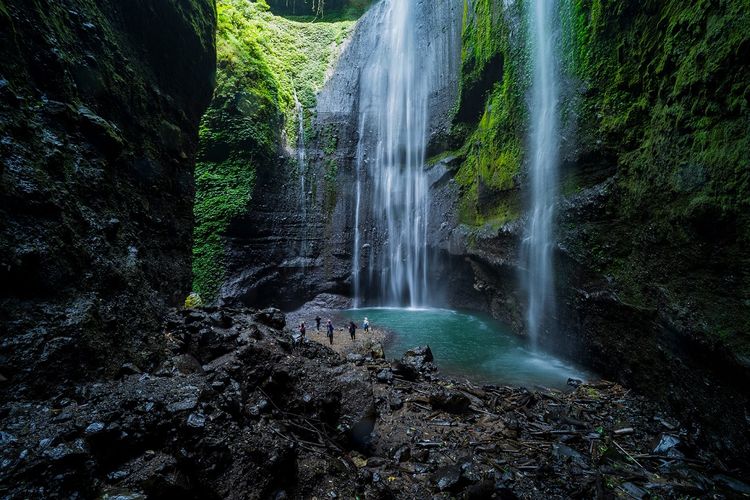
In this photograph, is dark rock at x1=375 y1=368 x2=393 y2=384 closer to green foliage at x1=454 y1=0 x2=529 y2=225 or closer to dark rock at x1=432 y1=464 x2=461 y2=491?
dark rock at x1=432 y1=464 x2=461 y2=491

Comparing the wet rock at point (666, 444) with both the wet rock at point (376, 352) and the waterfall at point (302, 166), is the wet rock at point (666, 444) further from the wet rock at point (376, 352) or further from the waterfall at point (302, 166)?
the waterfall at point (302, 166)

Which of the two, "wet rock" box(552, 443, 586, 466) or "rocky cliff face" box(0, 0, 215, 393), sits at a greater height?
"rocky cliff face" box(0, 0, 215, 393)

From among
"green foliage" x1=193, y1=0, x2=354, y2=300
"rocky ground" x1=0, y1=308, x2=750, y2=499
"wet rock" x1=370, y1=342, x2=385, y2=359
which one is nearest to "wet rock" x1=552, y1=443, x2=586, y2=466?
"rocky ground" x1=0, y1=308, x2=750, y2=499

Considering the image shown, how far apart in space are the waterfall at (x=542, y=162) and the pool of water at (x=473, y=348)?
1301 mm

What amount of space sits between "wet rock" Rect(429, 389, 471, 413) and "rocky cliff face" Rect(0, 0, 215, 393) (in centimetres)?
437

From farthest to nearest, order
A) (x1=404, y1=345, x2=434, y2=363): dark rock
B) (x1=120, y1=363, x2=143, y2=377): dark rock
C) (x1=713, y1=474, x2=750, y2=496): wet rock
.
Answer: (x1=404, y1=345, x2=434, y2=363): dark rock
(x1=713, y1=474, x2=750, y2=496): wet rock
(x1=120, y1=363, x2=143, y2=377): dark rock

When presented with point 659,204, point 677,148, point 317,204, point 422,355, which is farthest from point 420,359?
point 317,204

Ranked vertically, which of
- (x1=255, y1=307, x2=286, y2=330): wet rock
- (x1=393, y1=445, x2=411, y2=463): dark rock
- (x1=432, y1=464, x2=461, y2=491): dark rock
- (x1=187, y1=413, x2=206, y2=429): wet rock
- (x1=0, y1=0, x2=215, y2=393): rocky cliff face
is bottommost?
(x1=393, y1=445, x2=411, y2=463): dark rock

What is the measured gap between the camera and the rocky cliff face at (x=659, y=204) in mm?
4352

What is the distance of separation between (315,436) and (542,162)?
9340 mm

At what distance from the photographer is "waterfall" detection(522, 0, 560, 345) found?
9.08 m

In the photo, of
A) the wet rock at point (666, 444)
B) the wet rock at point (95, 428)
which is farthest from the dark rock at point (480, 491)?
the wet rock at point (95, 428)

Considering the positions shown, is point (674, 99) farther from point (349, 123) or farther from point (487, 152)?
point (349, 123)

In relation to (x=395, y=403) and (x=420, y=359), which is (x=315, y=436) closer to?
(x=395, y=403)
